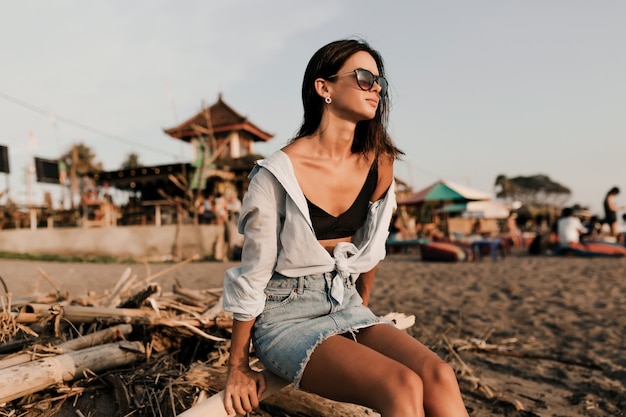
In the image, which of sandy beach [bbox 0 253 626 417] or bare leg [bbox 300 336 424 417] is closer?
bare leg [bbox 300 336 424 417]

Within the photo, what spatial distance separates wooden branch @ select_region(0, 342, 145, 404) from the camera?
2031 mm

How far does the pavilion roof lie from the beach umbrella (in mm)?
11208

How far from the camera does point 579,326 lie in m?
5.04

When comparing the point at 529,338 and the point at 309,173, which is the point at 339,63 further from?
the point at 529,338

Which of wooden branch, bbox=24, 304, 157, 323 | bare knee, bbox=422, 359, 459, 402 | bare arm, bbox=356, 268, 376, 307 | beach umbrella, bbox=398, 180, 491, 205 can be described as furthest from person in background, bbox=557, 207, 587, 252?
bare knee, bbox=422, 359, 459, 402

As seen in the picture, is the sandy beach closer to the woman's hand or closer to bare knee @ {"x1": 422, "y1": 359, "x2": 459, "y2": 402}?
bare knee @ {"x1": 422, "y1": 359, "x2": 459, "y2": 402}

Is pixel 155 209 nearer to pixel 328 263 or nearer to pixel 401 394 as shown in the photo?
pixel 328 263

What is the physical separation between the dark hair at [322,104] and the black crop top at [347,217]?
0.40ft

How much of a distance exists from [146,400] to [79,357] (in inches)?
16.2

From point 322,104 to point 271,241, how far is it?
0.65 meters

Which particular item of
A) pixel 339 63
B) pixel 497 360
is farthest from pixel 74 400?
pixel 497 360

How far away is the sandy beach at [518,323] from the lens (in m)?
3.21

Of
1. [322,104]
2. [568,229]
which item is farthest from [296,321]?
[568,229]

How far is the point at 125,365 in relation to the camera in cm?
259
